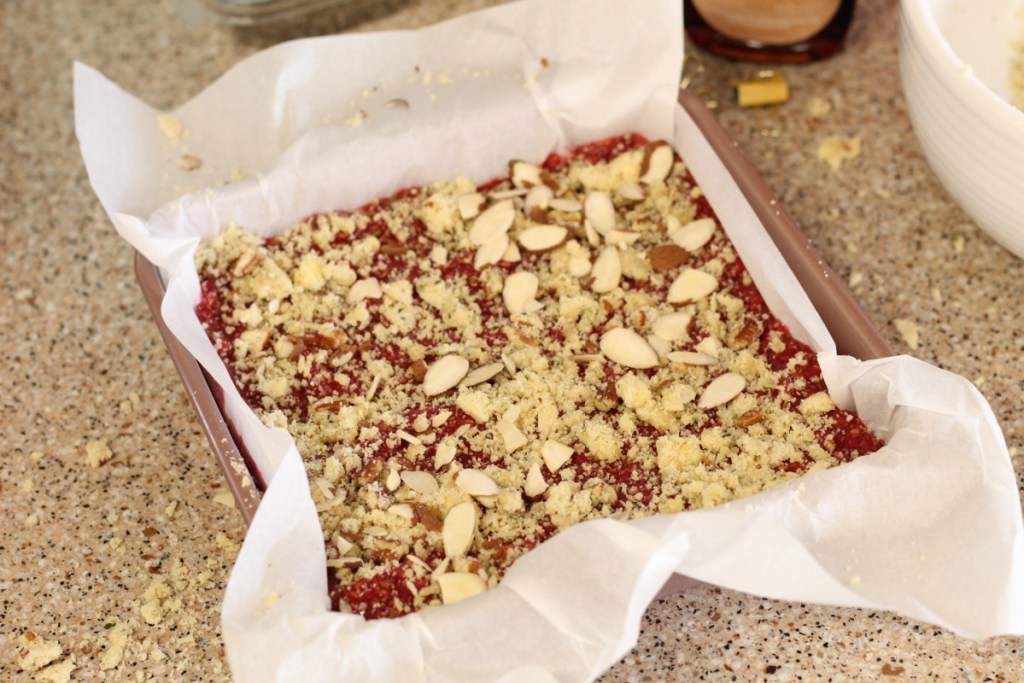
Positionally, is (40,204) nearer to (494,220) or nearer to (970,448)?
(494,220)

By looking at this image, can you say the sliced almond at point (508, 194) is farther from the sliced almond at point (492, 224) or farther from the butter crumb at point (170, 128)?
the butter crumb at point (170, 128)

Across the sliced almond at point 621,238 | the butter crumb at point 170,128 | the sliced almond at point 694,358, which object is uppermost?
the butter crumb at point 170,128

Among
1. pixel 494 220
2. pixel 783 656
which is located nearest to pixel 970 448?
pixel 783 656

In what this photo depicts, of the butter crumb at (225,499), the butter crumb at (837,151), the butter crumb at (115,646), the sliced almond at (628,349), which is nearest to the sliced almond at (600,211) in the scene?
the sliced almond at (628,349)

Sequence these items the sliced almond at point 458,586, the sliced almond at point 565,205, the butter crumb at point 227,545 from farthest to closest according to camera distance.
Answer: the sliced almond at point 565,205 → the butter crumb at point 227,545 → the sliced almond at point 458,586

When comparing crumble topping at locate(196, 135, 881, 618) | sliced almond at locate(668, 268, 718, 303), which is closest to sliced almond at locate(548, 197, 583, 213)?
crumble topping at locate(196, 135, 881, 618)

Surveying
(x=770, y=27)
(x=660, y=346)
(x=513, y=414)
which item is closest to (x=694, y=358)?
(x=660, y=346)

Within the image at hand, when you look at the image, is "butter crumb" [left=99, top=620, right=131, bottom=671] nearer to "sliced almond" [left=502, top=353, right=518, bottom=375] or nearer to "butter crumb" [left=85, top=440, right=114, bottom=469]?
"butter crumb" [left=85, top=440, right=114, bottom=469]
